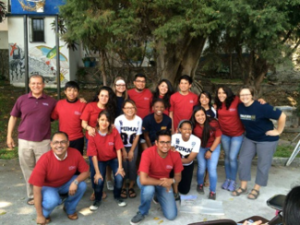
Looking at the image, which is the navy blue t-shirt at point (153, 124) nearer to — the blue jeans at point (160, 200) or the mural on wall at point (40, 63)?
the blue jeans at point (160, 200)

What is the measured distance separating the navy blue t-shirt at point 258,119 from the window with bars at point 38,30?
1408cm

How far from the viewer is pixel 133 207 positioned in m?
4.60

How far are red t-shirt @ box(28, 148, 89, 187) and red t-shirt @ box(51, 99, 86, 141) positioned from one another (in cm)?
63

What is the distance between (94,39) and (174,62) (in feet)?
7.35

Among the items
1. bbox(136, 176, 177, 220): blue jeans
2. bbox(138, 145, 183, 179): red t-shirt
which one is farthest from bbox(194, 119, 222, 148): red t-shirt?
bbox(136, 176, 177, 220): blue jeans

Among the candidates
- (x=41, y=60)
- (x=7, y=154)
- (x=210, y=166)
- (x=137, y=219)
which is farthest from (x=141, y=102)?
(x=41, y=60)

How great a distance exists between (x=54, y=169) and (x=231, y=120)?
9.01 ft

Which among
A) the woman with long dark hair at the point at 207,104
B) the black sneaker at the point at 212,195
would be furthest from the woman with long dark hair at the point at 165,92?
the black sneaker at the point at 212,195

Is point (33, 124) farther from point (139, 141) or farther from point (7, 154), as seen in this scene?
point (7, 154)

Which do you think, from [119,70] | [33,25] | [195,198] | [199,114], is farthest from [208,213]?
[33,25]

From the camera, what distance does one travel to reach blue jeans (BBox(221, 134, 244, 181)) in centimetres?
509

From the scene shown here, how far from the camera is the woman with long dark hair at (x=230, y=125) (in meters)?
5.04

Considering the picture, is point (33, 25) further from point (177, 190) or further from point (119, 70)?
point (177, 190)

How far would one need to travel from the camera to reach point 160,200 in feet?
14.1
